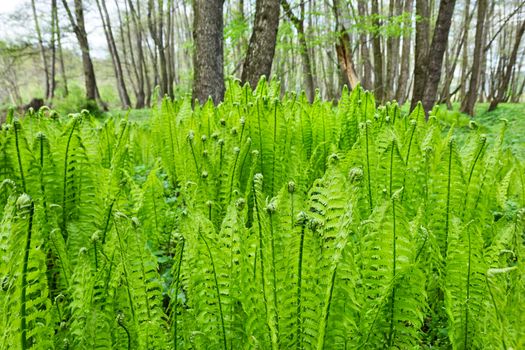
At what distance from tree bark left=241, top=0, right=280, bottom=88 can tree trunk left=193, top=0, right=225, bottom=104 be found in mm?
572

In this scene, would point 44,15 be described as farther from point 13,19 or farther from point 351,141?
point 351,141

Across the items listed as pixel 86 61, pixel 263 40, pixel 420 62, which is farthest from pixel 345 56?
pixel 86 61

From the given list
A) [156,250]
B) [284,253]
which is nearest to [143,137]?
[156,250]

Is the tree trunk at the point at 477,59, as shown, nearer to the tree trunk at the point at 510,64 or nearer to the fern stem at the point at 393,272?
the tree trunk at the point at 510,64

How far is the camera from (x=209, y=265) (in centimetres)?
91

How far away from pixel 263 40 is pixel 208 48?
0.88 m

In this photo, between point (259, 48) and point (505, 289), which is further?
point (259, 48)

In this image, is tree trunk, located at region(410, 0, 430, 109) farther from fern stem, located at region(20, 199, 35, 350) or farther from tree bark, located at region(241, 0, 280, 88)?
fern stem, located at region(20, 199, 35, 350)

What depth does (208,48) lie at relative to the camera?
12.9 ft

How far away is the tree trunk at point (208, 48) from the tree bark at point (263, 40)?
0.57 metres

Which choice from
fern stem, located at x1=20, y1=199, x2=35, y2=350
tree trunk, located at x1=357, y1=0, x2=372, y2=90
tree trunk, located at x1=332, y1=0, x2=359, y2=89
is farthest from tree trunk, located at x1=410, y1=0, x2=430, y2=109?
fern stem, located at x1=20, y1=199, x2=35, y2=350

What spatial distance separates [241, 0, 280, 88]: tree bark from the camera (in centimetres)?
446

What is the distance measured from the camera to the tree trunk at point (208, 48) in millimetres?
3850

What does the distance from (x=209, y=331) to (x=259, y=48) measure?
4126mm
